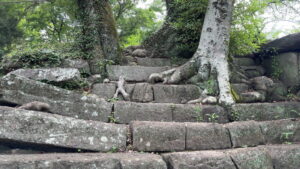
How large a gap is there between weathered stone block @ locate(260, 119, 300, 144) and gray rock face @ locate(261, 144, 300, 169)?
1.52 ft

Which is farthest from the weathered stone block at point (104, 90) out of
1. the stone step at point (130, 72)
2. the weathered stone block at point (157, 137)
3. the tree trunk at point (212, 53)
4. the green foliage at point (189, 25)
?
the green foliage at point (189, 25)

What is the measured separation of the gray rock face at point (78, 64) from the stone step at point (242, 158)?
348 cm

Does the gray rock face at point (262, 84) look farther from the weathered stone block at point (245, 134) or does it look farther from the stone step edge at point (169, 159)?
the stone step edge at point (169, 159)

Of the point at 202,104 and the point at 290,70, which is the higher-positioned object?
the point at 290,70

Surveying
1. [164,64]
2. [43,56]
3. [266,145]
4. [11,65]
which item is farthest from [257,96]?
[11,65]

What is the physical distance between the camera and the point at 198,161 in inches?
135

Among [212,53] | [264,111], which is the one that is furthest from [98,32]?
[264,111]

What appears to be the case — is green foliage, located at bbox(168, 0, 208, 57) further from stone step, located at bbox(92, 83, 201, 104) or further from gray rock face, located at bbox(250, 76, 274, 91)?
stone step, located at bbox(92, 83, 201, 104)

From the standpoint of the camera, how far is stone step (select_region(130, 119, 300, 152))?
12.6ft

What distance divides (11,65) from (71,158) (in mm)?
3662

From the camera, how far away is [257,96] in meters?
6.08

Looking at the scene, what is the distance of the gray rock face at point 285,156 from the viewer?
382cm

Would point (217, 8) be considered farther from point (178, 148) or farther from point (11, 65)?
point (11, 65)

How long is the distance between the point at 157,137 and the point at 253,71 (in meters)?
4.92
